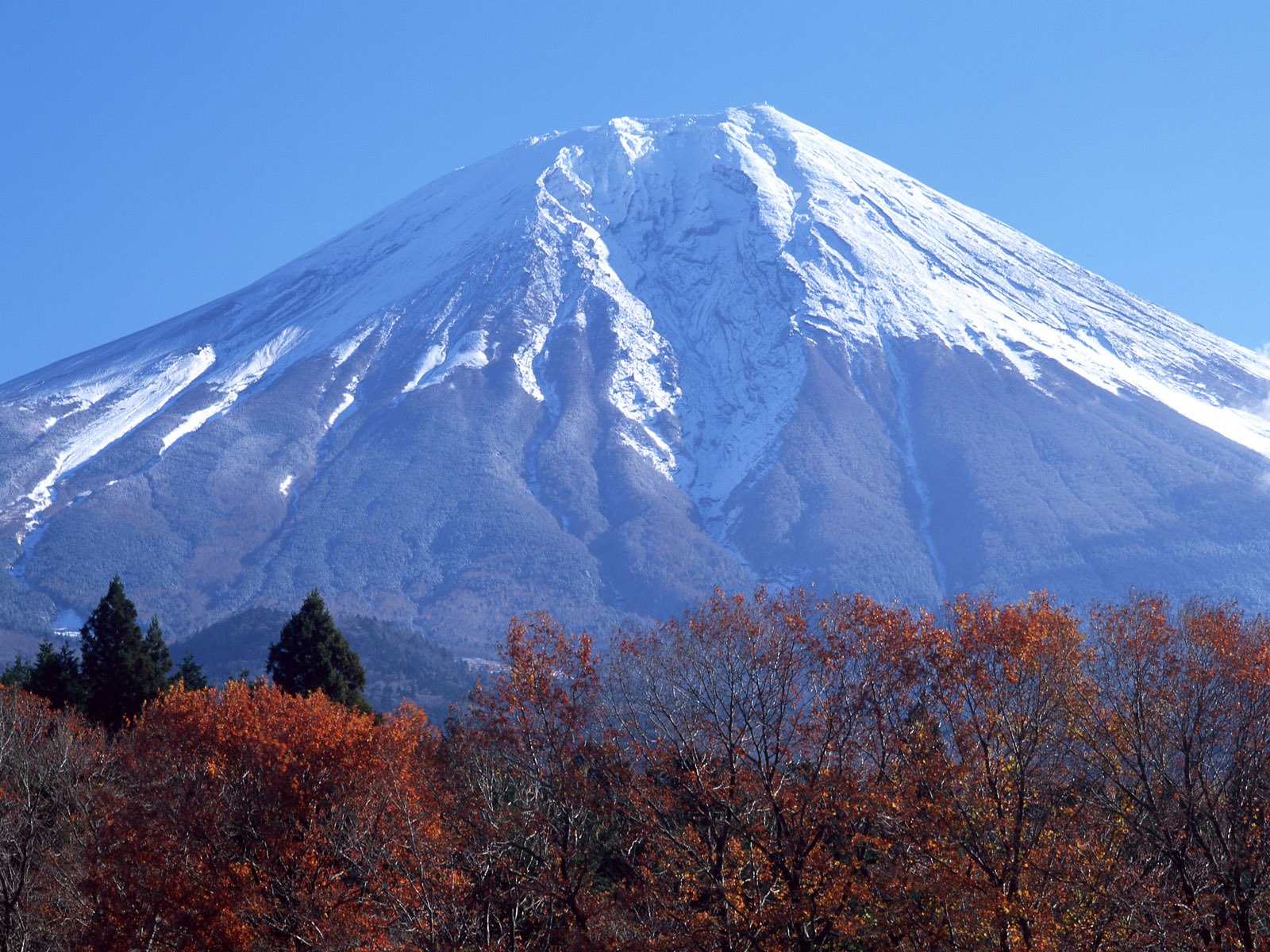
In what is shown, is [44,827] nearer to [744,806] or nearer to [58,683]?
[744,806]

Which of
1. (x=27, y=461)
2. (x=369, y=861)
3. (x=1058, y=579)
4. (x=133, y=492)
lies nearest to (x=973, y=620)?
(x=369, y=861)

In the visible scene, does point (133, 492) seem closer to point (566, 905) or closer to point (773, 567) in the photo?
point (773, 567)

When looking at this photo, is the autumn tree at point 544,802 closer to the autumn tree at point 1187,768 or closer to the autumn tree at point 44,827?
the autumn tree at point 44,827

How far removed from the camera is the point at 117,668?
44188 mm

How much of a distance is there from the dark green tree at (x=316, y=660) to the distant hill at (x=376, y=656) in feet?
160

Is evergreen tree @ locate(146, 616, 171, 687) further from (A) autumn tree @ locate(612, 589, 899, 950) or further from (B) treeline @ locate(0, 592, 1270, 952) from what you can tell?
(A) autumn tree @ locate(612, 589, 899, 950)

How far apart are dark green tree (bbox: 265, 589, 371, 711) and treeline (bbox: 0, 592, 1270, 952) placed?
14.4 meters

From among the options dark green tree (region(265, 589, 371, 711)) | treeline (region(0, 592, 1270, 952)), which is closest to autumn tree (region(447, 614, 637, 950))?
treeline (region(0, 592, 1270, 952))

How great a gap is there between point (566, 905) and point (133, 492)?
171 meters

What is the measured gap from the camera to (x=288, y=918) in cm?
2336

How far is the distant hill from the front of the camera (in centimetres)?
10156

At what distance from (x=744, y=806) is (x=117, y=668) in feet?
94.9

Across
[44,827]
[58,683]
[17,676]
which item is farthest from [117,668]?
[44,827]

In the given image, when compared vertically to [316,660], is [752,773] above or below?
below
